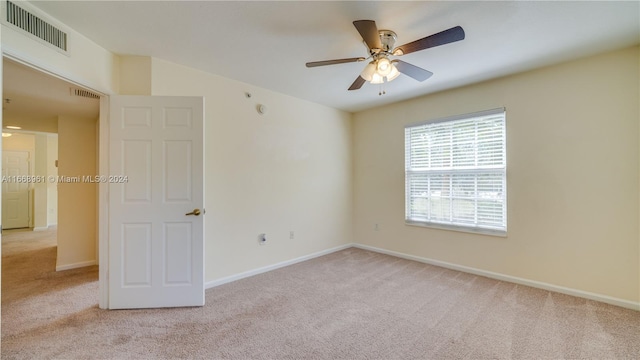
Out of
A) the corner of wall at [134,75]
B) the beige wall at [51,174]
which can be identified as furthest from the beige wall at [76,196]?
the beige wall at [51,174]

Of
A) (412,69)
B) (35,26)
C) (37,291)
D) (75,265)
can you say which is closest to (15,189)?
(75,265)

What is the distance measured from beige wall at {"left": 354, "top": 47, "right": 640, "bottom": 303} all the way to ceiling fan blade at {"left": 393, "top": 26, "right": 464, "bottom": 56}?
6.41 ft

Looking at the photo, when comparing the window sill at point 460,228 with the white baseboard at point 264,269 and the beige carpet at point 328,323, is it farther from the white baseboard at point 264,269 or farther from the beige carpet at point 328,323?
the white baseboard at point 264,269

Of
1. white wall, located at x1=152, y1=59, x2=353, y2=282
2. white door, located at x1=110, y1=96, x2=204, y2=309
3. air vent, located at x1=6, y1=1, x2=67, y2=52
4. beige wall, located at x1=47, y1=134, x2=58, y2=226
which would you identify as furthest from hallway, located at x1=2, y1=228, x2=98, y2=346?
beige wall, located at x1=47, y1=134, x2=58, y2=226

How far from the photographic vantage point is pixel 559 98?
296cm

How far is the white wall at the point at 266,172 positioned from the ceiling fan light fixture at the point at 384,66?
75.2 inches

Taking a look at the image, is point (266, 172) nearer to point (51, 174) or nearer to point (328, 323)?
point (328, 323)

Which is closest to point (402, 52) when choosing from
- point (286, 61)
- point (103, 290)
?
point (286, 61)

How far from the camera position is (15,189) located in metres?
6.48

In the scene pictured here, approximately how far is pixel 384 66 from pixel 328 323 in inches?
89.4

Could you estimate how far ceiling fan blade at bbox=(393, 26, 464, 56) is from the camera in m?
1.81

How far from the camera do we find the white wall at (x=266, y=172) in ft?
10.5

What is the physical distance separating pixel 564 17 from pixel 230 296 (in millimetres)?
3938

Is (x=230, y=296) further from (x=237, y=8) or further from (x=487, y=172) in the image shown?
(x=487, y=172)
